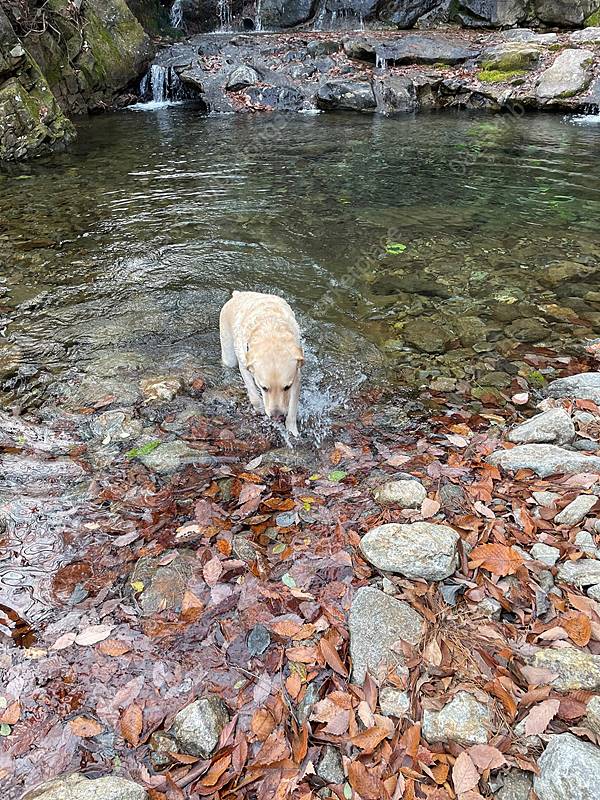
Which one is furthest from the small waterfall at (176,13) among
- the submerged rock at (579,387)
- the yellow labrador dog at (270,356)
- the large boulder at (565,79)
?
the submerged rock at (579,387)

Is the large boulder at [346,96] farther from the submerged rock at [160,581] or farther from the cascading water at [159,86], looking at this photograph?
the submerged rock at [160,581]

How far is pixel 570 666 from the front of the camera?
96.9 inches

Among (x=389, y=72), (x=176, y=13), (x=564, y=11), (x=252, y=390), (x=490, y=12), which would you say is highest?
(x=176, y=13)

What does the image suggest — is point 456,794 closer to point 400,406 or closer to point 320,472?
point 320,472

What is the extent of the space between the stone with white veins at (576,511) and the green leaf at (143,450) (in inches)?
123

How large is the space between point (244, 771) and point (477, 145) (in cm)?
1557

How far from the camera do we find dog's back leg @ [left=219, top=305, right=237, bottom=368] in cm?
550

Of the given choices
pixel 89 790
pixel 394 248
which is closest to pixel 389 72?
pixel 394 248

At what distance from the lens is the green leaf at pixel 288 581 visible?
3.24m

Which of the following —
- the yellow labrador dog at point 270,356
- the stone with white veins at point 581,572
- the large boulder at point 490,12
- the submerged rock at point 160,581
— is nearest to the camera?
the stone with white veins at point 581,572

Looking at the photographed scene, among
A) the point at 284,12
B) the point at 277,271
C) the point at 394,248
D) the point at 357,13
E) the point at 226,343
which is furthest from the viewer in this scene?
the point at 284,12

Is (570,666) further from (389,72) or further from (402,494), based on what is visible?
(389,72)

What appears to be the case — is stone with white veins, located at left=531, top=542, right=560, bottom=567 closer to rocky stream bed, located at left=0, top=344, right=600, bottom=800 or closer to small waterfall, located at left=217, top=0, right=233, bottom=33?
rocky stream bed, located at left=0, top=344, right=600, bottom=800

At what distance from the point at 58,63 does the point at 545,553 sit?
21.8 meters
